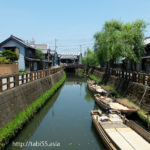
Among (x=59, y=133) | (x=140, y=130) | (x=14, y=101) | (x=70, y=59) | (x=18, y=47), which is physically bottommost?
(x=59, y=133)

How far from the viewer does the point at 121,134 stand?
25.6 ft

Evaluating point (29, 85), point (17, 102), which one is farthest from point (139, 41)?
point (17, 102)

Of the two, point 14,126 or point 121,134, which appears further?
point 14,126

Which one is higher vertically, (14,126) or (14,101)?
(14,101)

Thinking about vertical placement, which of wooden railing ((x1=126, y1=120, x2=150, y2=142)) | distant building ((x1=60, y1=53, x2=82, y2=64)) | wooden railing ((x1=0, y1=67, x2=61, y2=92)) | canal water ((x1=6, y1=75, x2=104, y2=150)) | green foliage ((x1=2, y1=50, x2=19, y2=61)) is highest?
distant building ((x1=60, y1=53, x2=82, y2=64))

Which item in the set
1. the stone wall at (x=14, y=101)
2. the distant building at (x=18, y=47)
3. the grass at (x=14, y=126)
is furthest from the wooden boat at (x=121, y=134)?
the distant building at (x=18, y=47)

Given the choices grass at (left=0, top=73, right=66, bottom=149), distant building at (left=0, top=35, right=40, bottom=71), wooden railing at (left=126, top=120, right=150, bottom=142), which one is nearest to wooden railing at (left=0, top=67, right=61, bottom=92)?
grass at (left=0, top=73, right=66, bottom=149)

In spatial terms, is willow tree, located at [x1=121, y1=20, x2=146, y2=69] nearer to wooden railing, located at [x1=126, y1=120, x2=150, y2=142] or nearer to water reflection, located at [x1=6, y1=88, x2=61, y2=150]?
wooden railing, located at [x1=126, y1=120, x2=150, y2=142]

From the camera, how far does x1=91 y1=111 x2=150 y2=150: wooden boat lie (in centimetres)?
673

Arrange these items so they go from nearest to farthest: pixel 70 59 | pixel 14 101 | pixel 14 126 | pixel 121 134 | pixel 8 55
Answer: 1. pixel 121 134
2. pixel 14 126
3. pixel 14 101
4. pixel 8 55
5. pixel 70 59

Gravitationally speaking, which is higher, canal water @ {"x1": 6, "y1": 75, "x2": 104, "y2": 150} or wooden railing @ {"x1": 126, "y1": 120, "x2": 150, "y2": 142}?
wooden railing @ {"x1": 126, "y1": 120, "x2": 150, "y2": 142}

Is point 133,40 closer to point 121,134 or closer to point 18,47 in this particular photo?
point 121,134

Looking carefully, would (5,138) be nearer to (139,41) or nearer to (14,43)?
(139,41)

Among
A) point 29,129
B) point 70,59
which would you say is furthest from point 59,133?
point 70,59
